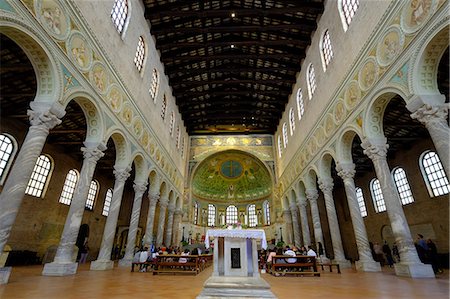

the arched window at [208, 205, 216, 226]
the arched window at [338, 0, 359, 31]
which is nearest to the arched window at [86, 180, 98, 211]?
the arched window at [208, 205, 216, 226]

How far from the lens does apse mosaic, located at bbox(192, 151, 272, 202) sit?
31483 millimetres

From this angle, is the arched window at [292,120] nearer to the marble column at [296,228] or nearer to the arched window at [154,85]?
the marble column at [296,228]

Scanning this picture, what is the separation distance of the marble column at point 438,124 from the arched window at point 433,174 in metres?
11.0

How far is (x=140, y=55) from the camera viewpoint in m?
16.0

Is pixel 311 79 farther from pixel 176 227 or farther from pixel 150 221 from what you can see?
pixel 176 227

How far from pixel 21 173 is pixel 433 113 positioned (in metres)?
12.3

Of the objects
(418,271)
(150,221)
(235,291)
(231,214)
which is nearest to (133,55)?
(150,221)

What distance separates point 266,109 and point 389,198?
59.7 ft

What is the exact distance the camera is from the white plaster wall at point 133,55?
34.9 ft

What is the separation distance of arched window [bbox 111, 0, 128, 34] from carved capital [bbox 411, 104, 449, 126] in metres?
13.6

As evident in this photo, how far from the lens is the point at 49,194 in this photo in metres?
17.7

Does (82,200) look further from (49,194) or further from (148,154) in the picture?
(49,194)

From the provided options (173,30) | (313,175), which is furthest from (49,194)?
(313,175)

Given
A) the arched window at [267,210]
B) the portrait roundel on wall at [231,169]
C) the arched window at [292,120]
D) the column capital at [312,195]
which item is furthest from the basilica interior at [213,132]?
the portrait roundel on wall at [231,169]
